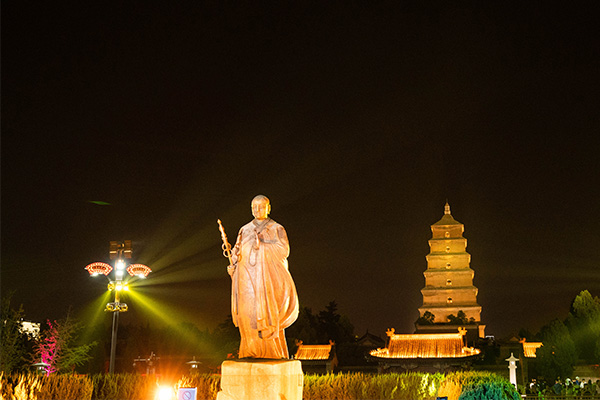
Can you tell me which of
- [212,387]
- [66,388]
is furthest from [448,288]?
[66,388]

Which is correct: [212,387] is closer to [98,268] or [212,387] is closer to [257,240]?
[98,268]

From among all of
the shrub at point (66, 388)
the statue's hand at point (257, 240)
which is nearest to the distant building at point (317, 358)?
the shrub at point (66, 388)

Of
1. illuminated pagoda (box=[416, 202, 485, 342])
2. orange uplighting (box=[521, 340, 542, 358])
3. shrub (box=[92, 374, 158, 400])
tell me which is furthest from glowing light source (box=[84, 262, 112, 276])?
illuminated pagoda (box=[416, 202, 485, 342])

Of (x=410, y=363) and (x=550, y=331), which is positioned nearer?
(x=410, y=363)

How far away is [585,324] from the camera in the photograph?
143 feet

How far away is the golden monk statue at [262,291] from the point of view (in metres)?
7.70

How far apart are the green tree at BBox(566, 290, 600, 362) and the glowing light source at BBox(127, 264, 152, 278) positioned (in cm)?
3406

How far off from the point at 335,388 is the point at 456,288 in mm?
46115

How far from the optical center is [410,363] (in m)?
37.3

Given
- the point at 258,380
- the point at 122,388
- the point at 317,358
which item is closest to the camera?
the point at 258,380

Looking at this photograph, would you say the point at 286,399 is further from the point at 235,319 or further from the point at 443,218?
the point at 443,218

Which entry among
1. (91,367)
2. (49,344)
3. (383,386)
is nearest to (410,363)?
(91,367)

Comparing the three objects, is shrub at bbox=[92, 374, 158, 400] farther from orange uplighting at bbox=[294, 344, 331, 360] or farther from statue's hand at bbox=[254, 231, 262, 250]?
orange uplighting at bbox=[294, 344, 331, 360]

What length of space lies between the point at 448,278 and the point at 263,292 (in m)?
51.4
